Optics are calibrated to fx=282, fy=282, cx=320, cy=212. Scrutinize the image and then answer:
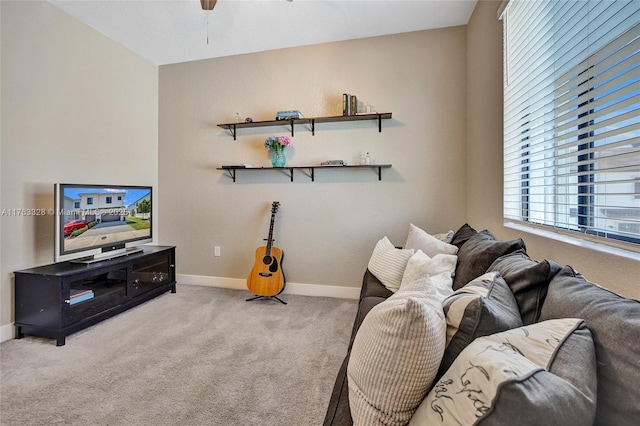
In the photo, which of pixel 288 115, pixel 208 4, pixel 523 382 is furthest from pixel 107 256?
pixel 523 382

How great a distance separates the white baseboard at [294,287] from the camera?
3.06 metres

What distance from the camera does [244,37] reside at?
9.55 feet

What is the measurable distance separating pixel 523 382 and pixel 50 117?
11.5 feet

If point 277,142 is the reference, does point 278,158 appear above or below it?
below

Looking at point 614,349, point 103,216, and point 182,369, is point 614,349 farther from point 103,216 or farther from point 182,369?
point 103,216

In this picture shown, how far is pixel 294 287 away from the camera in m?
→ 3.18

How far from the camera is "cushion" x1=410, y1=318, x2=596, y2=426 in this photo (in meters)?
0.47

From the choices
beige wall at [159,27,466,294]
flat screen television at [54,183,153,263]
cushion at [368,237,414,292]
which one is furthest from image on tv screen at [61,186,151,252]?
cushion at [368,237,414,292]

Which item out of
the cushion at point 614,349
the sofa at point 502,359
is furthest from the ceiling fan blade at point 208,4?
the cushion at point 614,349

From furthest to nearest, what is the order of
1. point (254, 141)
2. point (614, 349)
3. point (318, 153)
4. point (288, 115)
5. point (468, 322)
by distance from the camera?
point (254, 141) < point (318, 153) < point (288, 115) < point (468, 322) < point (614, 349)

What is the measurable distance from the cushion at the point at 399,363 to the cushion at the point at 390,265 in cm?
114

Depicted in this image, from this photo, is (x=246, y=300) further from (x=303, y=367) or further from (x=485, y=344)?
(x=485, y=344)

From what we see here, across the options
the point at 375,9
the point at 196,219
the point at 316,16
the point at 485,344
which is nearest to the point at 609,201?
the point at 485,344

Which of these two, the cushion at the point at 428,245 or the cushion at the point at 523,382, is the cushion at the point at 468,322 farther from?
the cushion at the point at 428,245
